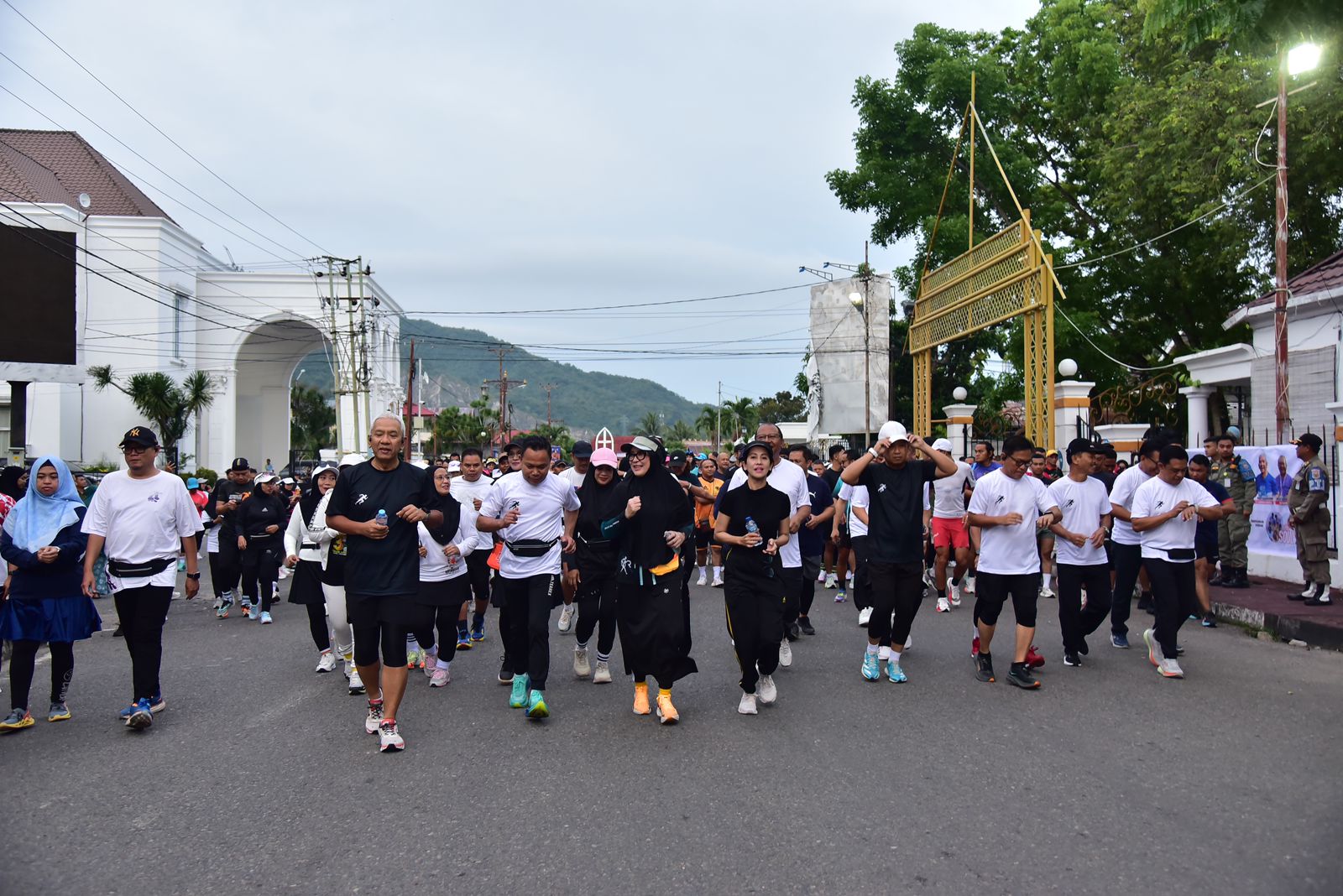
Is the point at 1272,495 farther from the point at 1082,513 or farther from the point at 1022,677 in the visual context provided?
the point at 1022,677

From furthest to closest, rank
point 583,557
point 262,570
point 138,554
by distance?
point 262,570 → point 583,557 → point 138,554

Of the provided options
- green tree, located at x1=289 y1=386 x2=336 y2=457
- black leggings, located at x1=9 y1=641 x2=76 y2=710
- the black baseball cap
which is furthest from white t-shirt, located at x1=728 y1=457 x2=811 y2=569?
green tree, located at x1=289 y1=386 x2=336 y2=457

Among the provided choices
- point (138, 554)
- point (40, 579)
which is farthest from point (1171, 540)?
A: point (40, 579)

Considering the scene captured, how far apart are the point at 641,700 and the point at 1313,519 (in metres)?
7.86

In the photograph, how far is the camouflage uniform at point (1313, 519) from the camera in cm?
1044

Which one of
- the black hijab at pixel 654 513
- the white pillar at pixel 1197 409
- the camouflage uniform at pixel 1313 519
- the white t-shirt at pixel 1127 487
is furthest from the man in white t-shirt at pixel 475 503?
the white pillar at pixel 1197 409

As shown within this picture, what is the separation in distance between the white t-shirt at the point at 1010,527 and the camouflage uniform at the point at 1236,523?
5.91 m

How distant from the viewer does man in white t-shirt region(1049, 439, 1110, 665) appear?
7875mm

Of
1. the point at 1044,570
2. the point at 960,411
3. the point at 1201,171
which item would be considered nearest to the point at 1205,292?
the point at 1201,171

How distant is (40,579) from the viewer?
20.9ft

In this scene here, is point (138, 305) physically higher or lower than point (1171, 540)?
higher

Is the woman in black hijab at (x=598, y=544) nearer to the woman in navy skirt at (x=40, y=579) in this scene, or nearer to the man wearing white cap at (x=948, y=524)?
the woman in navy skirt at (x=40, y=579)

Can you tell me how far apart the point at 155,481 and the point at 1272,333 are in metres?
16.8

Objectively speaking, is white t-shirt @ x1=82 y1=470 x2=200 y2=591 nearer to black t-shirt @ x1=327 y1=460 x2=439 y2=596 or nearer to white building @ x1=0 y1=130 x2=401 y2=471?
black t-shirt @ x1=327 y1=460 x2=439 y2=596
